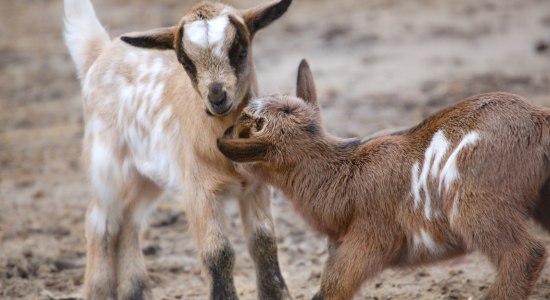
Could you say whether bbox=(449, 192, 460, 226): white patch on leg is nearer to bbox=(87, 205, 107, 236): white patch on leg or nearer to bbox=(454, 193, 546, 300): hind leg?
bbox=(454, 193, 546, 300): hind leg

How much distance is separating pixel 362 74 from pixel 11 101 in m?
4.31

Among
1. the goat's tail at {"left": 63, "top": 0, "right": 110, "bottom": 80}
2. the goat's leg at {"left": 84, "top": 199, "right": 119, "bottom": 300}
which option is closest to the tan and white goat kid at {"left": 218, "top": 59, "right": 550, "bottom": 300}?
the goat's leg at {"left": 84, "top": 199, "right": 119, "bottom": 300}

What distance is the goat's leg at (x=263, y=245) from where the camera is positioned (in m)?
6.61

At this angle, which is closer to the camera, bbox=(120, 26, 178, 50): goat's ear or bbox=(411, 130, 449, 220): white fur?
bbox=(411, 130, 449, 220): white fur

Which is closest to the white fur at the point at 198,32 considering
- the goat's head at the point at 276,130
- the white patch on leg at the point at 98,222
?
the goat's head at the point at 276,130

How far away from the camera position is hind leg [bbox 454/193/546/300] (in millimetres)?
5215

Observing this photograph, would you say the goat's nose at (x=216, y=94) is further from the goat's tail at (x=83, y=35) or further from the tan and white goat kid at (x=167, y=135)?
the goat's tail at (x=83, y=35)

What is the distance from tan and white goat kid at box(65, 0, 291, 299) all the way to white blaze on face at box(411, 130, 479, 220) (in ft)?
3.67

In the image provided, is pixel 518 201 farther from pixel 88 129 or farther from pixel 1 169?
pixel 1 169

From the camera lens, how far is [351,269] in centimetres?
568

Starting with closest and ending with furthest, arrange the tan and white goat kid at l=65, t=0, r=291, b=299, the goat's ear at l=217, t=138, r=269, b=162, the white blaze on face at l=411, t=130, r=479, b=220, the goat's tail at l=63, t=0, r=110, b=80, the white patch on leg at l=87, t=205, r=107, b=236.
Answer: the white blaze on face at l=411, t=130, r=479, b=220, the goat's ear at l=217, t=138, r=269, b=162, the tan and white goat kid at l=65, t=0, r=291, b=299, the white patch on leg at l=87, t=205, r=107, b=236, the goat's tail at l=63, t=0, r=110, b=80

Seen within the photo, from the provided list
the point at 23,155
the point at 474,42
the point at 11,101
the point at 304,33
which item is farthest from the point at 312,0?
the point at 23,155

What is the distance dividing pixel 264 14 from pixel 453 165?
5.11 ft

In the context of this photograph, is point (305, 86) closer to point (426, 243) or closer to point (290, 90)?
point (426, 243)
